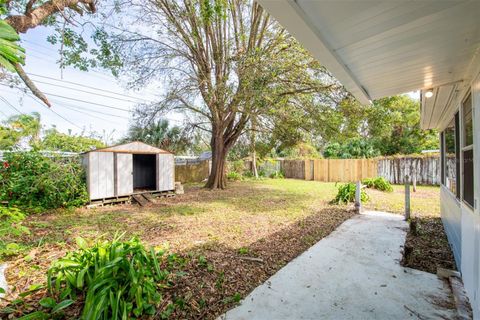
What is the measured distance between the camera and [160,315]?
1.96 meters

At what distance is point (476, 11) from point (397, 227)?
4.28 metres

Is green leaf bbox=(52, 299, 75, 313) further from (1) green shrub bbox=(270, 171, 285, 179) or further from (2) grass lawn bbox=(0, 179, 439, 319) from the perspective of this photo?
(1) green shrub bbox=(270, 171, 285, 179)

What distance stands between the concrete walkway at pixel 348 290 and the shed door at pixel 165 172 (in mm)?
6602

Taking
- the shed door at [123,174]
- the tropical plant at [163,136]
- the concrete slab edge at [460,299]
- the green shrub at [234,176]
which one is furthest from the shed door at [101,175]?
the concrete slab edge at [460,299]

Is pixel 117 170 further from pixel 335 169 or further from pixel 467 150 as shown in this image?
pixel 335 169

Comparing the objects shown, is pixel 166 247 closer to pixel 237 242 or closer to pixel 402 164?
Result: pixel 237 242

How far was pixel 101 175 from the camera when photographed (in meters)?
6.83

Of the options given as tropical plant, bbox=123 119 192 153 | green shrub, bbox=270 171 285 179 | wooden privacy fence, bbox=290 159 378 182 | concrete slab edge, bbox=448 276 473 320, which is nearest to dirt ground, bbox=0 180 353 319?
concrete slab edge, bbox=448 276 473 320

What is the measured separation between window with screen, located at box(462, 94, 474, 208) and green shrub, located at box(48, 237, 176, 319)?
11.2ft

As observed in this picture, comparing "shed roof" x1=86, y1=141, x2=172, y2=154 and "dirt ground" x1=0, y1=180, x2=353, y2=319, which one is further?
"shed roof" x1=86, y1=141, x2=172, y2=154

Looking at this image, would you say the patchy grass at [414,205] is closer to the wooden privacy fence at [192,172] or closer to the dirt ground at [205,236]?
the dirt ground at [205,236]

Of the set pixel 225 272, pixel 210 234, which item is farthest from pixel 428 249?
pixel 210 234

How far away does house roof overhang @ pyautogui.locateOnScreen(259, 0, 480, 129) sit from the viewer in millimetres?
1297

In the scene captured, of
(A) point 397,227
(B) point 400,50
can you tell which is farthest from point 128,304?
(A) point 397,227
